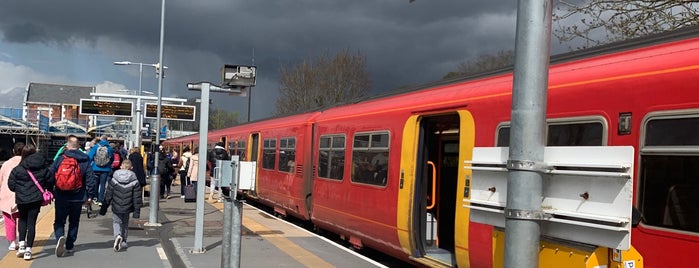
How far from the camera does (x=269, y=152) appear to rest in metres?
15.6

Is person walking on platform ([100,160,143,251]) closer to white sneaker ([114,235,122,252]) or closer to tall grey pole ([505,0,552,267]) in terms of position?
white sneaker ([114,235,122,252])

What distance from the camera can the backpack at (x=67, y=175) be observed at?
7.49 m

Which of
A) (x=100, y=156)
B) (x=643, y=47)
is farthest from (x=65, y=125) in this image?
(x=643, y=47)

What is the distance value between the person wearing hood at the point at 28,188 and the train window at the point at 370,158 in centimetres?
436

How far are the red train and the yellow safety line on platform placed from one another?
906 mm

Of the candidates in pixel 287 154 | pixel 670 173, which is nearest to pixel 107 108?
pixel 287 154

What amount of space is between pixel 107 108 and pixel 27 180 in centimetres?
2701

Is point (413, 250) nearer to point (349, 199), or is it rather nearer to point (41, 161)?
point (349, 199)

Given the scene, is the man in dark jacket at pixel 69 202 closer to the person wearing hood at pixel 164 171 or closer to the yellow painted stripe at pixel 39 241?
the yellow painted stripe at pixel 39 241

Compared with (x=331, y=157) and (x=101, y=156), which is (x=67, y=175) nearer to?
(x=331, y=157)

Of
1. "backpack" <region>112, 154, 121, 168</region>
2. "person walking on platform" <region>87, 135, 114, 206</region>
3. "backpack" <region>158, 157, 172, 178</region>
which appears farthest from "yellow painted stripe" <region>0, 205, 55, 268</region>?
"backpack" <region>158, 157, 172, 178</region>

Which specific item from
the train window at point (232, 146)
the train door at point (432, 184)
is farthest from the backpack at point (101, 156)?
the train window at point (232, 146)

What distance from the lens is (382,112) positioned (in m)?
8.45

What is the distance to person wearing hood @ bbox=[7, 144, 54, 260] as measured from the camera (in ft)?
23.9
